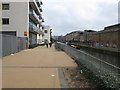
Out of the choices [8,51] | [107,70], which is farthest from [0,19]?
[107,70]

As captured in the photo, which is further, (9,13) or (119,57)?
(9,13)

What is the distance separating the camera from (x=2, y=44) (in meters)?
14.9

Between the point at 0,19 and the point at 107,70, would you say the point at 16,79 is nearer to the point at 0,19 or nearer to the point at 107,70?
the point at 107,70

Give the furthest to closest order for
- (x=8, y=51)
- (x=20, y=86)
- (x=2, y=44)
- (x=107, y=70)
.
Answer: (x=8, y=51)
(x=2, y=44)
(x=20, y=86)
(x=107, y=70)

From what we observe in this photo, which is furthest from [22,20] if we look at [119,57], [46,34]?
[46,34]

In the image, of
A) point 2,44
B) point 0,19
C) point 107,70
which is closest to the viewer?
point 107,70

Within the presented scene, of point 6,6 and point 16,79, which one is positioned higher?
point 6,6

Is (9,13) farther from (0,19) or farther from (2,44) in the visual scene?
(2,44)

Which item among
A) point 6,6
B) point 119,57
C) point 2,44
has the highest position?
point 6,6

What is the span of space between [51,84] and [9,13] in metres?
27.5

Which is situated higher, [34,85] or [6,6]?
[6,6]

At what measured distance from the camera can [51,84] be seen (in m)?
5.94

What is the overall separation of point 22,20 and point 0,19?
4.08 m

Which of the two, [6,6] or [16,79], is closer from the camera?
[16,79]
